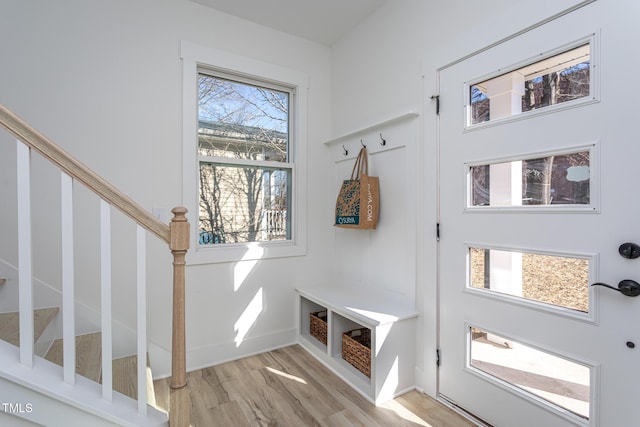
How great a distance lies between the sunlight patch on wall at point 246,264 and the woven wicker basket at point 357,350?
2.99ft

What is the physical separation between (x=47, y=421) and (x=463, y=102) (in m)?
2.38

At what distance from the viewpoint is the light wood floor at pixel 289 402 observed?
175 centimetres

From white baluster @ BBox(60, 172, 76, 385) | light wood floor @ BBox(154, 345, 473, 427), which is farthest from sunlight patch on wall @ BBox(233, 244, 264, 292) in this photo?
white baluster @ BBox(60, 172, 76, 385)

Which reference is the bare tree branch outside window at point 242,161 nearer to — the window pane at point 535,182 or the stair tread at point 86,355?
the stair tread at point 86,355

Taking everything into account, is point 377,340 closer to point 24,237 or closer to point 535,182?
point 535,182

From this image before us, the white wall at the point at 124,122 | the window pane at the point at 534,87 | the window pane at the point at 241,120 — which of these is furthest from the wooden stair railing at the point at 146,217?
the window pane at the point at 534,87

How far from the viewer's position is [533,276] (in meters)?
1.52

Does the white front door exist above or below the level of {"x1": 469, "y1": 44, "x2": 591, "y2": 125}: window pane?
below

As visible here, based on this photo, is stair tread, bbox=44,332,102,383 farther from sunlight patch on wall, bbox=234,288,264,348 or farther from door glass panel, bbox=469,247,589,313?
door glass panel, bbox=469,247,589,313

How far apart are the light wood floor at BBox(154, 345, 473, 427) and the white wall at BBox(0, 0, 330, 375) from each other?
269 mm

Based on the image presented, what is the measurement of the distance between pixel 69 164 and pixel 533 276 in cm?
205

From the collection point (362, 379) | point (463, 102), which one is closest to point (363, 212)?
point (463, 102)

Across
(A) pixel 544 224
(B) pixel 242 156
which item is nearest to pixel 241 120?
(B) pixel 242 156

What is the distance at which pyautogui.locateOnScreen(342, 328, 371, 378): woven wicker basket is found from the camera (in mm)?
2043
